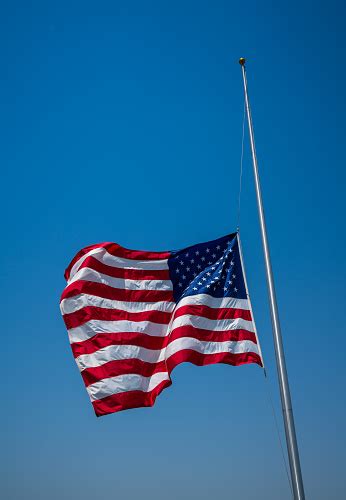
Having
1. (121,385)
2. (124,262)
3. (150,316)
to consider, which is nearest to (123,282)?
(124,262)

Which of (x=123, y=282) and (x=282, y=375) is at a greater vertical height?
(x=123, y=282)

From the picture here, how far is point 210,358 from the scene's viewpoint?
1398 cm

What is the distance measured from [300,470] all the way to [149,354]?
5816mm

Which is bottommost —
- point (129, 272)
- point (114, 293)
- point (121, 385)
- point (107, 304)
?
point (121, 385)

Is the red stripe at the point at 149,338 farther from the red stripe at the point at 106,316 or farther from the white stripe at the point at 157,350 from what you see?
the red stripe at the point at 106,316

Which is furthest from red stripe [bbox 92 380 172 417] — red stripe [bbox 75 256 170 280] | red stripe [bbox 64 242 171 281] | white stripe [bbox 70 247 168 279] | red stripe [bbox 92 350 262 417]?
red stripe [bbox 64 242 171 281]

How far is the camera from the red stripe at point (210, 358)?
13828 mm

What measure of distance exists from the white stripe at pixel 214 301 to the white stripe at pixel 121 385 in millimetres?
2111

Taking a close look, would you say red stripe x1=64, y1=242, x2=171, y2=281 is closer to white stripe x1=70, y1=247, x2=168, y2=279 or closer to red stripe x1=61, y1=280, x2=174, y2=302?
white stripe x1=70, y1=247, x2=168, y2=279

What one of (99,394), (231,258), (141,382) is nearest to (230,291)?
(231,258)

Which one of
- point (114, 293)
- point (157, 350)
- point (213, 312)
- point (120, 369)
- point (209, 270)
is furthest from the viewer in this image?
point (114, 293)

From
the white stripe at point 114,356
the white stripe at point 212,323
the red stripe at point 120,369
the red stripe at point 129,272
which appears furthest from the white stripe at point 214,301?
the red stripe at point 120,369

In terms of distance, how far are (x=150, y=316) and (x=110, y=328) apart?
123 centimetres

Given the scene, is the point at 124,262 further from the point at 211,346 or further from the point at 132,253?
the point at 211,346
